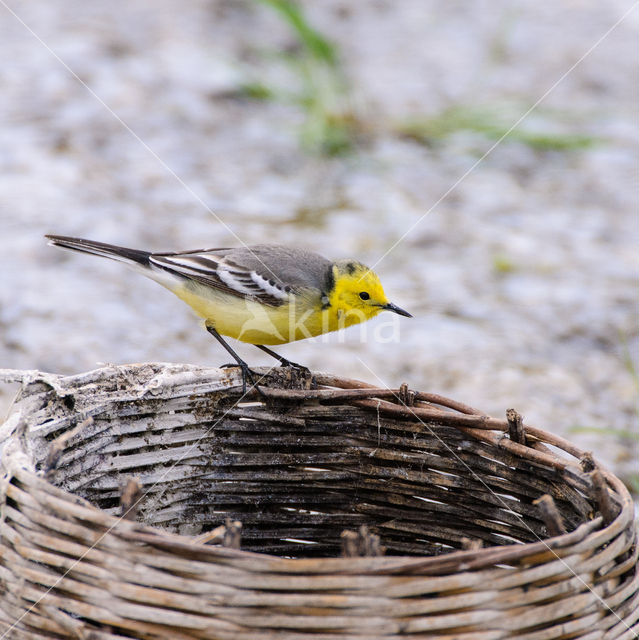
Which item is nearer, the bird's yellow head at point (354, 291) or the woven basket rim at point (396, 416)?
the woven basket rim at point (396, 416)

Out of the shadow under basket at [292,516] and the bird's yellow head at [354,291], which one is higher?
the bird's yellow head at [354,291]

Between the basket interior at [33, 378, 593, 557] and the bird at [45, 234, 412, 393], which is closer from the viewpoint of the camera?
the basket interior at [33, 378, 593, 557]

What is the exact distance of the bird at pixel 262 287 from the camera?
351 centimetres

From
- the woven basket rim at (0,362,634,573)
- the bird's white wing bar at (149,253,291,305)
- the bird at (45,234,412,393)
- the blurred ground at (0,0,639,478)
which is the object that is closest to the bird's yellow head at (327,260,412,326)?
the bird at (45,234,412,393)

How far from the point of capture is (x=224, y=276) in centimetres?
364

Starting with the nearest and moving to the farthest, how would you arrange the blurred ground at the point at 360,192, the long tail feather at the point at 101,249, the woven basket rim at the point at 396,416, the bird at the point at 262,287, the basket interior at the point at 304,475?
the woven basket rim at the point at 396,416, the basket interior at the point at 304,475, the long tail feather at the point at 101,249, the bird at the point at 262,287, the blurred ground at the point at 360,192

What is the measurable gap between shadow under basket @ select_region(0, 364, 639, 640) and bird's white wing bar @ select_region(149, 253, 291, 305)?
654 millimetres

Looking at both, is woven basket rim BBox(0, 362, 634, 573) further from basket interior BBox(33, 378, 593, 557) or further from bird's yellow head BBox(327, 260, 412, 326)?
bird's yellow head BBox(327, 260, 412, 326)

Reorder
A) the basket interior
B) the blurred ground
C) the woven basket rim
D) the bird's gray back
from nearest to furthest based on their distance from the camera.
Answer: the woven basket rim
the basket interior
the bird's gray back
the blurred ground

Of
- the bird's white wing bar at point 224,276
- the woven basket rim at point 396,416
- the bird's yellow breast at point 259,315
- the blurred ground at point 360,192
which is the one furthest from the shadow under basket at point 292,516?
the blurred ground at point 360,192

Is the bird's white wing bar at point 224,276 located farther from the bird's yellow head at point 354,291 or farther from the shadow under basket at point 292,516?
the shadow under basket at point 292,516

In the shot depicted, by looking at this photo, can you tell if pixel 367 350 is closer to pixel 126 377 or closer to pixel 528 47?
pixel 126 377

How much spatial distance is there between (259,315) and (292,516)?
0.84m

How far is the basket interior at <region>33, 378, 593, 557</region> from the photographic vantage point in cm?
277
